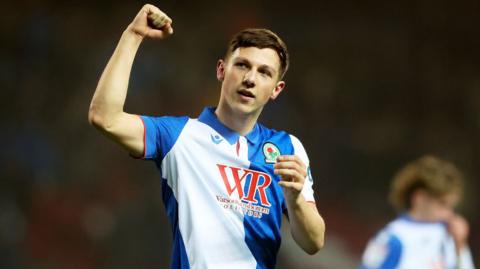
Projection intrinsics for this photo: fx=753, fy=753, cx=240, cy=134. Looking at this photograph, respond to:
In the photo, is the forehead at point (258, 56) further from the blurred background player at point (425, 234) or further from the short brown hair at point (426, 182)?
the short brown hair at point (426, 182)

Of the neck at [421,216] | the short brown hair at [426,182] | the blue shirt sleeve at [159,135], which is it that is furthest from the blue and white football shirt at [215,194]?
the short brown hair at [426,182]

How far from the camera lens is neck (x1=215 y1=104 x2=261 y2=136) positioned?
2.82 metres

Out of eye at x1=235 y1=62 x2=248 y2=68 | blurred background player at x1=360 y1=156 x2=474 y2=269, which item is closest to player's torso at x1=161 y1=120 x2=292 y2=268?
eye at x1=235 y1=62 x2=248 y2=68

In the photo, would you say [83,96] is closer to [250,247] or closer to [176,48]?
[176,48]

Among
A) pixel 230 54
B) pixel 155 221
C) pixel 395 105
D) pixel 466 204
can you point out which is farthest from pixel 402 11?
pixel 230 54

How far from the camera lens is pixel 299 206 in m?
2.58

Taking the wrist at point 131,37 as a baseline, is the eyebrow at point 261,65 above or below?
above

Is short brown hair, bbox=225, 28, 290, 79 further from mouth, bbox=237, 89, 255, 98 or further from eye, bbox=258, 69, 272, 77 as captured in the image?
mouth, bbox=237, 89, 255, 98

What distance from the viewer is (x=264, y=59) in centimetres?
281

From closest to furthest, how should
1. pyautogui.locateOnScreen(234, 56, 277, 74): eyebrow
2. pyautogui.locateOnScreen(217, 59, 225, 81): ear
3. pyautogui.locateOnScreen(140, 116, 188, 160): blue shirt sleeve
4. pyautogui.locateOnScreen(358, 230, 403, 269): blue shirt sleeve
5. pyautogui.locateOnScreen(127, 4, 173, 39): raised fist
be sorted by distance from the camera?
pyautogui.locateOnScreen(127, 4, 173, 39): raised fist → pyautogui.locateOnScreen(140, 116, 188, 160): blue shirt sleeve → pyautogui.locateOnScreen(234, 56, 277, 74): eyebrow → pyautogui.locateOnScreen(217, 59, 225, 81): ear → pyautogui.locateOnScreen(358, 230, 403, 269): blue shirt sleeve

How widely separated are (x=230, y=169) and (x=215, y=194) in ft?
0.40

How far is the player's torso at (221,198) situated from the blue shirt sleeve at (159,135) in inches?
0.9

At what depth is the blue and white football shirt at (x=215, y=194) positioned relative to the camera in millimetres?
2617

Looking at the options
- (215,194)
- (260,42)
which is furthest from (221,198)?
(260,42)
